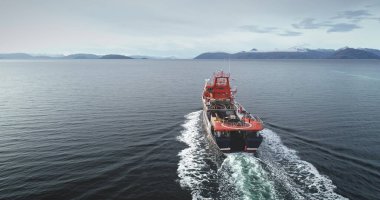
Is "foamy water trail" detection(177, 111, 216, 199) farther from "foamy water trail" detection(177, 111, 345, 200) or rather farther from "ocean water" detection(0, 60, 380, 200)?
"ocean water" detection(0, 60, 380, 200)

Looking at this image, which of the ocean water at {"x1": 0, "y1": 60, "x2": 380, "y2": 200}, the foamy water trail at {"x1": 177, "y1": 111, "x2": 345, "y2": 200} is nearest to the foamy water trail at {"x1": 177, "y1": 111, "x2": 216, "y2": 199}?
the foamy water trail at {"x1": 177, "y1": 111, "x2": 345, "y2": 200}

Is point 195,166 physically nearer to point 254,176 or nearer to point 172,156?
point 172,156

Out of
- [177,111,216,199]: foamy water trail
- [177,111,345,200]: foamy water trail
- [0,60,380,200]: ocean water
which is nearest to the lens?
[177,111,345,200]: foamy water trail

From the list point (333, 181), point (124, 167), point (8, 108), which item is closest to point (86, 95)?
point (8, 108)

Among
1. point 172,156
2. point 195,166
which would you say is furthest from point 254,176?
point 172,156

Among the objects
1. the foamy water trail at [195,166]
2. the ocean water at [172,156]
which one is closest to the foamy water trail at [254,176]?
the foamy water trail at [195,166]

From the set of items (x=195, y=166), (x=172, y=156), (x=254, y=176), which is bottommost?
(x=195, y=166)

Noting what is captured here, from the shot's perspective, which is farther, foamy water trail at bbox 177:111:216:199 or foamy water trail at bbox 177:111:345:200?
foamy water trail at bbox 177:111:216:199

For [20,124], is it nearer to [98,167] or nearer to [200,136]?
[98,167]
